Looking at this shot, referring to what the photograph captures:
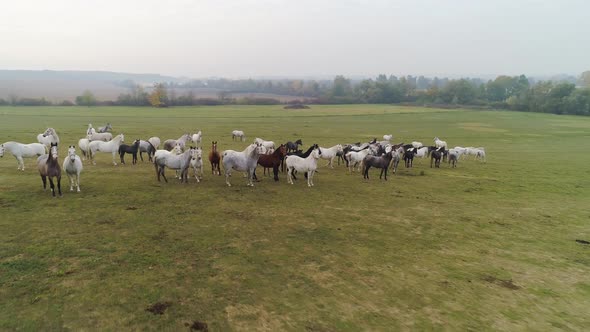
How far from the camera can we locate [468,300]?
7.21 m

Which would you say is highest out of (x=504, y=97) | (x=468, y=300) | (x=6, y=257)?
(x=504, y=97)

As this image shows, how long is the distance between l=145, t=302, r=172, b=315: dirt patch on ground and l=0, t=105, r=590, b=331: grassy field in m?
0.04

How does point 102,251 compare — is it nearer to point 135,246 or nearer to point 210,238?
point 135,246

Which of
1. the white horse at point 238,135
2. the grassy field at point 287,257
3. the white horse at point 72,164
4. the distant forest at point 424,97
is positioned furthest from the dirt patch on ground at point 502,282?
the distant forest at point 424,97

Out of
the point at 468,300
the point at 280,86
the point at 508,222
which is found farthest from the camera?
the point at 280,86

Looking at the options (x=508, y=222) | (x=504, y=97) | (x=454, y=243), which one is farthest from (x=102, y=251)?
(x=504, y=97)

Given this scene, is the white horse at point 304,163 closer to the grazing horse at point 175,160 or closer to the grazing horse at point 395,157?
the grazing horse at point 175,160

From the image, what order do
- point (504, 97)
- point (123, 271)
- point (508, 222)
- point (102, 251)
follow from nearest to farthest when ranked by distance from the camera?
point (123, 271), point (102, 251), point (508, 222), point (504, 97)

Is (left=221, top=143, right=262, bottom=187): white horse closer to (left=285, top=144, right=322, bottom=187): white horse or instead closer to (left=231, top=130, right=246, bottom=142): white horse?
(left=285, top=144, right=322, bottom=187): white horse

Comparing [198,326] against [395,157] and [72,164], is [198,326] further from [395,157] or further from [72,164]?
[395,157]

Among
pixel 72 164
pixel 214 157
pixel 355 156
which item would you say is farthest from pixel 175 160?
pixel 355 156

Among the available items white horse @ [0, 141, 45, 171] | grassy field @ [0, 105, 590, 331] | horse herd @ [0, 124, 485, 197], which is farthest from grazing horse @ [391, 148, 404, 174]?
white horse @ [0, 141, 45, 171]

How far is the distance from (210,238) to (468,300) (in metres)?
6.81

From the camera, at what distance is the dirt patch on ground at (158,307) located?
6318 millimetres
